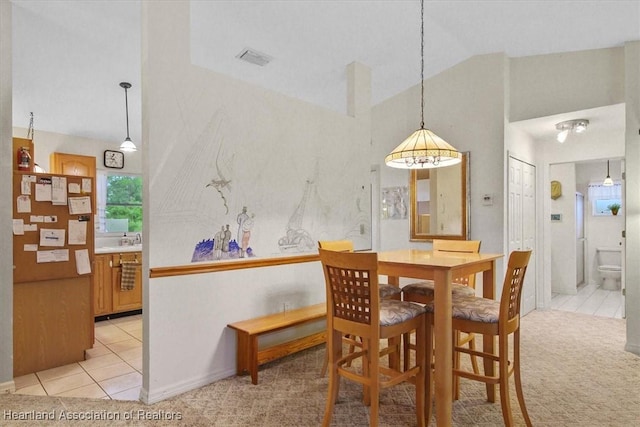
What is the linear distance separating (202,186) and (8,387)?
6.36 feet

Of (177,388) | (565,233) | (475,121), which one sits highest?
(475,121)

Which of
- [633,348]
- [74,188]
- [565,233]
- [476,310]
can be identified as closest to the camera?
[476,310]

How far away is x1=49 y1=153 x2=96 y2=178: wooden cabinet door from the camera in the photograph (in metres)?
4.57

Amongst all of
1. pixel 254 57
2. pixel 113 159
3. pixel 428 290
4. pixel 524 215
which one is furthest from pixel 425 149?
pixel 113 159

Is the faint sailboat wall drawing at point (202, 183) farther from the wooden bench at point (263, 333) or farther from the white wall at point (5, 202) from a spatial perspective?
the white wall at point (5, 202)

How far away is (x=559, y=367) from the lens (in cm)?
292

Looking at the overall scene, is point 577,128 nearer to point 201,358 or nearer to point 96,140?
point 201,358

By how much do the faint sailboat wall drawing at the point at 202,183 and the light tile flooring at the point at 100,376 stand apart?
1309 millimetres

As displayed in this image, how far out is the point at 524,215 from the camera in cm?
464

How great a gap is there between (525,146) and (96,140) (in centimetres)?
586

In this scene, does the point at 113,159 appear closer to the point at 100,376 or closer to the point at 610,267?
the point at 100,376

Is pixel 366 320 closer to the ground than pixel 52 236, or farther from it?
closer to the ground

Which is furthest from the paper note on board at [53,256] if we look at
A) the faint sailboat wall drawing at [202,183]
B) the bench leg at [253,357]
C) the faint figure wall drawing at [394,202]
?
the faint figure wall drawing at [394,202]

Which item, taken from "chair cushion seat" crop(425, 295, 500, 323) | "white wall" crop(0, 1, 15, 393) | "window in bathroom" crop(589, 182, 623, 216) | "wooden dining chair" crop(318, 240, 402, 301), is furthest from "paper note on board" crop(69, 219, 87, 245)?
"window in bathroom" crop(589, 182, 623, 216)
